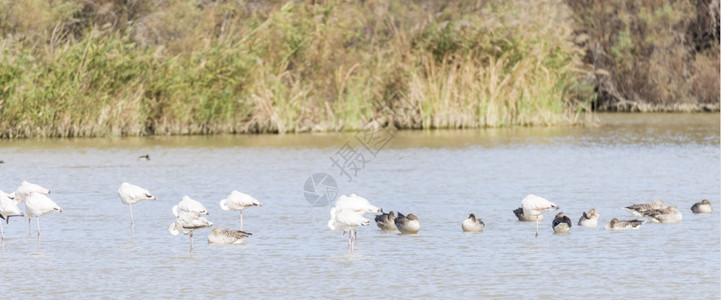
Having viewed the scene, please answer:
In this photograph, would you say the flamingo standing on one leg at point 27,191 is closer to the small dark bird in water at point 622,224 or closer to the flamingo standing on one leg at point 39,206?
the flamingo standing on one leg at point 39,206

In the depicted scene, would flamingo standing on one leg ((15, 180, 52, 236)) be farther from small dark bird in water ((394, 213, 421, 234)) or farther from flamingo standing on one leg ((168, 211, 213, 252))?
small dark bird in water ((394, 213, 421, 234))

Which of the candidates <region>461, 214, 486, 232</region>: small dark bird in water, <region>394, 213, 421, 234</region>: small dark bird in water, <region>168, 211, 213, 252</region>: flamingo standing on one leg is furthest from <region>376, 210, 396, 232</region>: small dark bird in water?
<region>168, 211, 213, 252</region>: flamingo standing on one leg

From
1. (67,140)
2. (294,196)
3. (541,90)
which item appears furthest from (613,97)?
(294,196)

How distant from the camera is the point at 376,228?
39.9 ft

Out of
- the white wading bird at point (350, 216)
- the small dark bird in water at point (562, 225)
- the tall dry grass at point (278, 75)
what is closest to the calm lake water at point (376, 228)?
the small dark bird in water at point (562, 225)

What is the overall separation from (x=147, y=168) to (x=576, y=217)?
796 centimetres

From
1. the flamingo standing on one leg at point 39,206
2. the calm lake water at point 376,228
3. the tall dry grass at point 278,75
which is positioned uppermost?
the tall dry grass at point 278,75

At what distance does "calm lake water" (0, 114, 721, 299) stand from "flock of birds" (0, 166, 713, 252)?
125 mm

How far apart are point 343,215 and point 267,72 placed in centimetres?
Result: 1609

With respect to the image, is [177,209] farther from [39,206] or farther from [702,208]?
[702,208]

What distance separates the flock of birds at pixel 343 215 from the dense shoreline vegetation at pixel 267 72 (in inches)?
484

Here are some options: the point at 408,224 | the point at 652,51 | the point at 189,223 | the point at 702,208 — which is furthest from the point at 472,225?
the point at 652,51

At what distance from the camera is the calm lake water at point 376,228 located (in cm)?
902

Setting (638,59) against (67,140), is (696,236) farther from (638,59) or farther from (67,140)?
(638,59)
